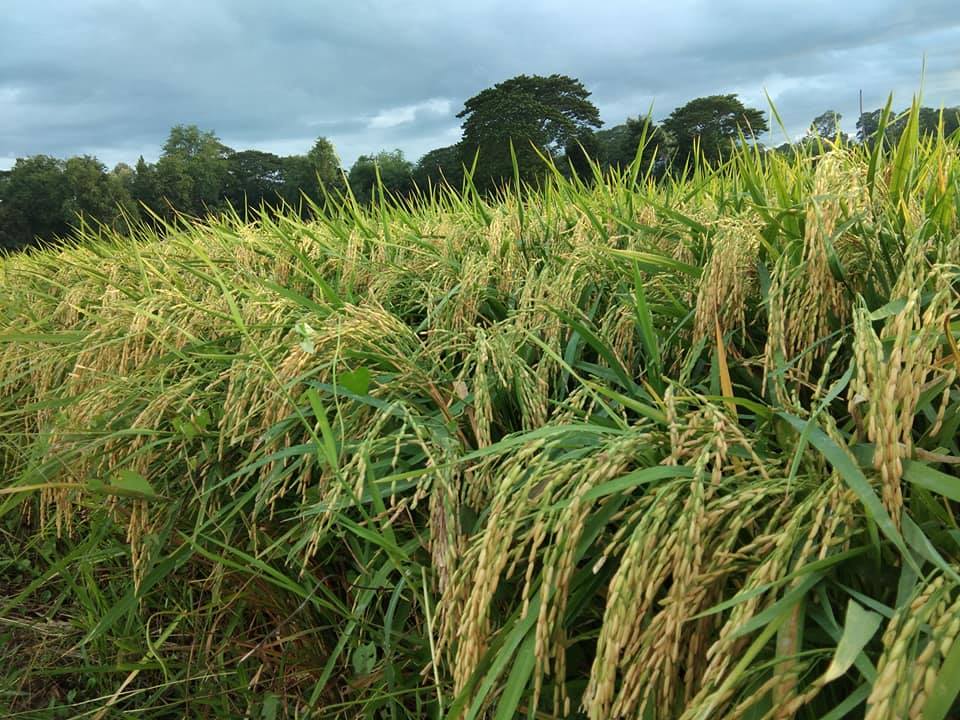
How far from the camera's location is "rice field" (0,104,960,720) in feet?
3.14

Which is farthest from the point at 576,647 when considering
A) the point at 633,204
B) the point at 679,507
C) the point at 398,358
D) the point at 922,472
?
the point at 633,204

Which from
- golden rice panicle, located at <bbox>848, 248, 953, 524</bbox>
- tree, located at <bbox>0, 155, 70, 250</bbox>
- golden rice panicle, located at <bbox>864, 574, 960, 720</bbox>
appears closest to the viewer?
golden rice panicle, located at <bbox>864, 574, 960, 720</bbox>

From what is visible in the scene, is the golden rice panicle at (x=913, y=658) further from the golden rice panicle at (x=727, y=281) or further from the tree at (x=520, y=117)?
the tree at (x=520, y=117)

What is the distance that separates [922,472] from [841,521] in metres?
0.12

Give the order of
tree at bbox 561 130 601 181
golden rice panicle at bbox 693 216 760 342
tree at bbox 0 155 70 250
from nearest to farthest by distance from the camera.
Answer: golden rice panicle at bbox 693 216 760 342
tree at bbox 561 130 601 181
tree at bbox 0 155 70 250

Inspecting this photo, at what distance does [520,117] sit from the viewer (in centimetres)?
2811

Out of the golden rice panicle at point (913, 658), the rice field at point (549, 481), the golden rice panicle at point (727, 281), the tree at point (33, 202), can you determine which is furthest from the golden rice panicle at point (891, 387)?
the tree at point (33, 202)

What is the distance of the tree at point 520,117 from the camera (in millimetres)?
26203

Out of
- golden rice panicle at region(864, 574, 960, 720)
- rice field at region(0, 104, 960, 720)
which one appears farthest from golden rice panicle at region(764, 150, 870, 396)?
golden rice panicle at region(864, 574, 960, 720)

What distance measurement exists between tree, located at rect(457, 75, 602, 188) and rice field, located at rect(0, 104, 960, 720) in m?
23.4

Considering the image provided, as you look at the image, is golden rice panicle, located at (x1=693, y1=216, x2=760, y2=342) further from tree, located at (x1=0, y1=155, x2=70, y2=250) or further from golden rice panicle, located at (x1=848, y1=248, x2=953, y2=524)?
tree, located at (x1=0, y1=155, x2=70, y2=250)

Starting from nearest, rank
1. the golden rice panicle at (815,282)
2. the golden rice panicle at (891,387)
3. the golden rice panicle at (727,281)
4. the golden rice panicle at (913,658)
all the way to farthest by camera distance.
Result: the golden rice panicle at (913,658) → the golden rice panicle at (891,387) → the golden rice panicle at (815,282) → the golden rice panicle at (727,281)

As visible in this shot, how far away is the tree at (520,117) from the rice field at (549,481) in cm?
2335

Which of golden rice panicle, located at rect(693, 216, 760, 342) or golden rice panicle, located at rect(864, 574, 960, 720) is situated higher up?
golden rice panicle, located at rect(693, 216, 760, 342)
